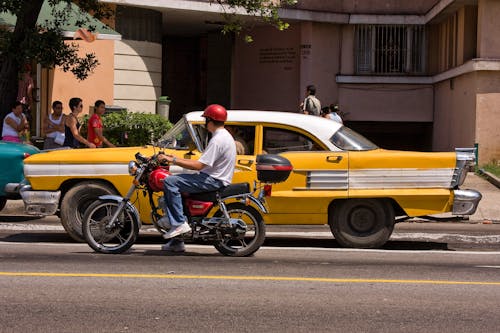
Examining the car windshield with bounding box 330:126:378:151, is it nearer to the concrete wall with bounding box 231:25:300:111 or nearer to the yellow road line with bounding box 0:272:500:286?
the yellow road line with bounding box 0:272:500:286

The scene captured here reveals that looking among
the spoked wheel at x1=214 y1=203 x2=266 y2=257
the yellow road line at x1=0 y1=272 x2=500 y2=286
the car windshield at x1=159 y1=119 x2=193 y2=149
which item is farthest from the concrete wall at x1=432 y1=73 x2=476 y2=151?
the yellow road line at x1=0 y1=272 x2=500 y2=286

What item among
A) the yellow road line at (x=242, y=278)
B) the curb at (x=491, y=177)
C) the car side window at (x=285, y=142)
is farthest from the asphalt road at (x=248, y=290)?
the curb at (x=491, y=177)

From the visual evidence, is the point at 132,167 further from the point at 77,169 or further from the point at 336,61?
the point at 336,61

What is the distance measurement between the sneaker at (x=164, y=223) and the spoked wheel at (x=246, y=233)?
0.54m

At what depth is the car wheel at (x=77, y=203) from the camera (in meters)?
12.1

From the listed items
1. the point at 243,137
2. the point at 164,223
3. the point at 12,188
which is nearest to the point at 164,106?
the point at 12,188

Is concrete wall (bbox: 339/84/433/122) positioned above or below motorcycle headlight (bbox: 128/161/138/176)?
above

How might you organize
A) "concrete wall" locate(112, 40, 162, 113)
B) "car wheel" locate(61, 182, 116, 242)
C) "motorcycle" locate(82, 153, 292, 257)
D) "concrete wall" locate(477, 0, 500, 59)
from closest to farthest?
"motorcycle" locate(82, 153, 292, 257), "car wheel" locate(61, 182, 116, 242), "concrete wall" locate(477, 0, 500, 59), "concrete wall" locate(112, 40, 162, 113)

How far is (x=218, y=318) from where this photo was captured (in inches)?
294

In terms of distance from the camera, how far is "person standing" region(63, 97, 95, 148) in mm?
16906

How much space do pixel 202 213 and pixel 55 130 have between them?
8.02 metres

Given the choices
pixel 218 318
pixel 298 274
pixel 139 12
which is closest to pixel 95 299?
pixel 218 318

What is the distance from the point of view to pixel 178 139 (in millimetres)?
12266

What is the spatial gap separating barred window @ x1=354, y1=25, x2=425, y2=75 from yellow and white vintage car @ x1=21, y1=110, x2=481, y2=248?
63.5 ft
